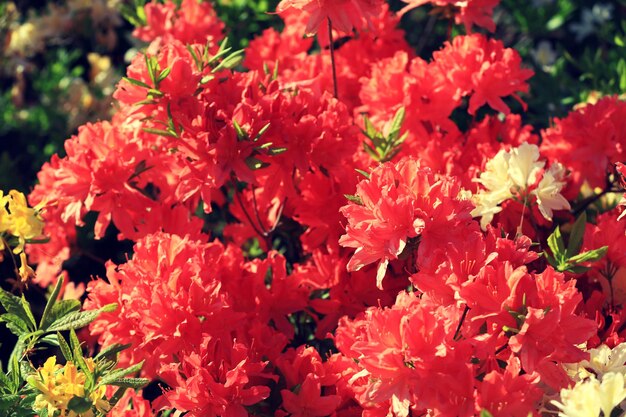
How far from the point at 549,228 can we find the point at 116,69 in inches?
97.5

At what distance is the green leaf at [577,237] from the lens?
1716mm

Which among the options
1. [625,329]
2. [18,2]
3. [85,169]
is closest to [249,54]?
[85,169]

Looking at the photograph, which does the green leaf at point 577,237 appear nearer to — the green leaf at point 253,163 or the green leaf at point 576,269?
the green leaf at point 576,269

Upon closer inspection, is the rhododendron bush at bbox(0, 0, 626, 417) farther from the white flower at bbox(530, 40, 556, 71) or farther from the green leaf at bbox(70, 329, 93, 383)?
the white flower at bbox(530, 40, 556, 71)

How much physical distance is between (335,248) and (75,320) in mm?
625

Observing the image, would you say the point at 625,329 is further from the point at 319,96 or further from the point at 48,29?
the point at 48,29

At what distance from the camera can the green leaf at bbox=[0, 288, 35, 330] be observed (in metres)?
1.71

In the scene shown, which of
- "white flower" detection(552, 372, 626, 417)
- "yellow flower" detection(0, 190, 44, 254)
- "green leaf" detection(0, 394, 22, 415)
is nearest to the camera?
"white flower" detection(552, 372, 626, 417)

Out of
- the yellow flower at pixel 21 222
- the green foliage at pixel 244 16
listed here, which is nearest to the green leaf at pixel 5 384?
the yellow flower at pixel 21 222

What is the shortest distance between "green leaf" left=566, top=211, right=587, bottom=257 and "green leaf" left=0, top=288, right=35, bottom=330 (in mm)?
1090

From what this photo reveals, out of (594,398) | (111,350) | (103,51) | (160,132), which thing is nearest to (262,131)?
(160,132)

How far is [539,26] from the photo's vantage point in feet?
10.8

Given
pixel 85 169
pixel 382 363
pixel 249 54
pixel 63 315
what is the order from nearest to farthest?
pixel 382 363, pixel 63 315, pixel 85 169, pixel 249 54

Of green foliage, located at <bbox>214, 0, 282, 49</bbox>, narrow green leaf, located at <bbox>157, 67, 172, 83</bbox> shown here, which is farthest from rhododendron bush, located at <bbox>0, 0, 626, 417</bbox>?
green foliage, located at <bbox>214, 0, 282, 49</bbox>
